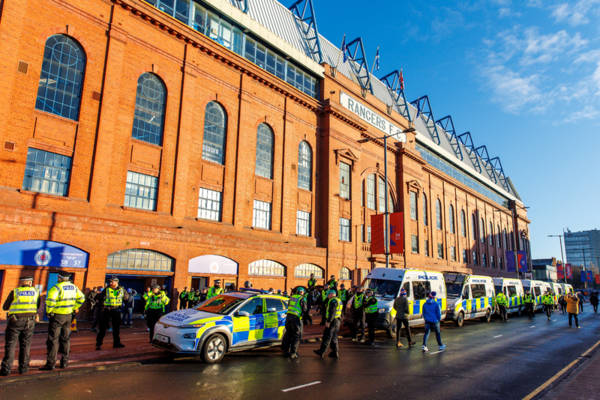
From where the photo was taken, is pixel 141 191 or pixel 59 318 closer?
pixel 59 318

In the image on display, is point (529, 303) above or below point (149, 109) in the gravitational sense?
below

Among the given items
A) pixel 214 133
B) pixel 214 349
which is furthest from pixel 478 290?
pixel 214 133

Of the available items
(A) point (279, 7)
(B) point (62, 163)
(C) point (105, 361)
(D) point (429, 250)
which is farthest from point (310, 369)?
(D) point (429, 250)

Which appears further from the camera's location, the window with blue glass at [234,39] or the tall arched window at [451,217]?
the tall arched window at [451,217]

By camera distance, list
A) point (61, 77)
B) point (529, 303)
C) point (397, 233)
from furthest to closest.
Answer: point (397, 233), point (529, 303), point (61, 77)

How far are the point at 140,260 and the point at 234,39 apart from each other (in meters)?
15.0

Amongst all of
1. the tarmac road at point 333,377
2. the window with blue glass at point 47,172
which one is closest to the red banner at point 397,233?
the tarmac road at point 333,377

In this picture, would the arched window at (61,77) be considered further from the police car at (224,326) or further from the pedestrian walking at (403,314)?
the pedestrian walking at (403,314)

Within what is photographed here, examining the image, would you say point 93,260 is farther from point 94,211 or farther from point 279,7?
point 279,7

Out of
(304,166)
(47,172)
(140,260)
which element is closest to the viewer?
(47,172)

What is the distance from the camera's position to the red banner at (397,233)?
28933 millimetres

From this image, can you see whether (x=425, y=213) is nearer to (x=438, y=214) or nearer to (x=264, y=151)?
(x=438, y=214)

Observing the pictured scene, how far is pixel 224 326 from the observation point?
923cm

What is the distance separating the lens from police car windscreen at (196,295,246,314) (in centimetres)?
982
